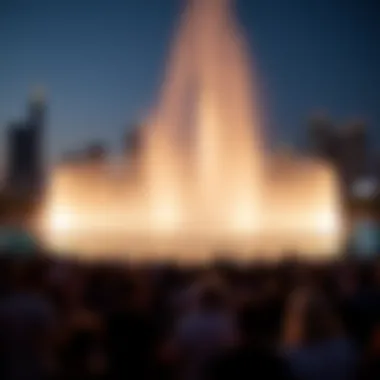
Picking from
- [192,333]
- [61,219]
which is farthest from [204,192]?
[192,333]

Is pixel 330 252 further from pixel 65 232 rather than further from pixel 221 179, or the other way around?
pixel 65 232

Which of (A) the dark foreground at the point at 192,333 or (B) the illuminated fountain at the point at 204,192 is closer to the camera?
(A) the dark foreground at the point at 192,333

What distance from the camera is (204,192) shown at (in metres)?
22.9

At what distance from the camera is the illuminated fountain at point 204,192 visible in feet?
74.0

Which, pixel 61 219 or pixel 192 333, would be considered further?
pixel 61 219

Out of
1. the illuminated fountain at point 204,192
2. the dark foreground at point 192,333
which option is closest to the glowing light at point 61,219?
the illuminated fountain at point 204,192

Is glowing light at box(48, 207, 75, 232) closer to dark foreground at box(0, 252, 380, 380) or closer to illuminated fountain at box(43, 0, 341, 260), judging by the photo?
illuminated fountain at box(43, 0, 341, 260)

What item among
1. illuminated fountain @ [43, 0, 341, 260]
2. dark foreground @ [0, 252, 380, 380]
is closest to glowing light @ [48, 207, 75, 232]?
illuminated fountain @ [43, 0, 341, 260]

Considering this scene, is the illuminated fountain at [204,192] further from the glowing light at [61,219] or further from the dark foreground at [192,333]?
the dark foreground at [192,333]

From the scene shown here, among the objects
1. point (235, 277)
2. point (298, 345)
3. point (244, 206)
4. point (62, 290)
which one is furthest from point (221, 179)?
point (298, 345)

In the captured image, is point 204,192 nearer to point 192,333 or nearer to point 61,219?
point 61,219

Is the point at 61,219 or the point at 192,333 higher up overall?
the point at 61,219

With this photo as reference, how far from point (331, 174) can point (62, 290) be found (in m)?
19.0

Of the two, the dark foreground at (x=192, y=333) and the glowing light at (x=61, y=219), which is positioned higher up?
the glowing light at (x=61, y=219)
